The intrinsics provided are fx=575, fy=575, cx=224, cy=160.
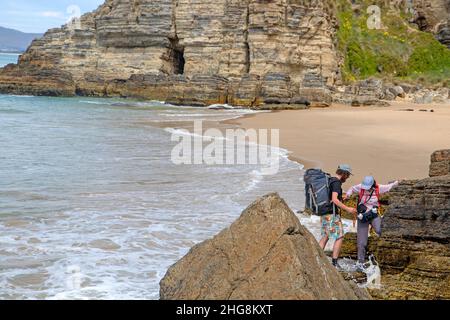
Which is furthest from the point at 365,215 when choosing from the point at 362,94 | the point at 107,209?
the point at 362,94

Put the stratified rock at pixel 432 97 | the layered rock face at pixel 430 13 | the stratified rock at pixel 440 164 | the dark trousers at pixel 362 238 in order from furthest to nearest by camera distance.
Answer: the layered rock face at pixel 430 13, the stratified rock at pixel 432 97, the stratified rock at pixel 440 164, the dark trousers at pixel 362 238

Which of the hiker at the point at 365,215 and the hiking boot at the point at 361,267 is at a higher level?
the hiker at the point at 365,215

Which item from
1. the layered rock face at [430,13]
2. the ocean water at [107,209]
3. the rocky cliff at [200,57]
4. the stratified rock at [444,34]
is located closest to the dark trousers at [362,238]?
the ocean water at [107,209]

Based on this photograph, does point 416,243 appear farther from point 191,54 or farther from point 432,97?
point 191,54

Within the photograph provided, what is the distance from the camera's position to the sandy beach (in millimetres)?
12672

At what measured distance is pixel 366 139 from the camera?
1830 cm

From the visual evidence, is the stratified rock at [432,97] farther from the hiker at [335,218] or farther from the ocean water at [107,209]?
the hiker at [335,218]

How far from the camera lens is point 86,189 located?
33.2ft

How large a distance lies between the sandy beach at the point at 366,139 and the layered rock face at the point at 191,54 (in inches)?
422

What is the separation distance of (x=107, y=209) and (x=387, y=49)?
4938 cm

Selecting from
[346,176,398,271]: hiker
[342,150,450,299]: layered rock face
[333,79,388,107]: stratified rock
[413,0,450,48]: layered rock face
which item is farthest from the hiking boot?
[413,0,450,48]: layered rock face

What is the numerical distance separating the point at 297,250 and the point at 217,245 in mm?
791

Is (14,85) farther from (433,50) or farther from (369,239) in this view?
(369,239)

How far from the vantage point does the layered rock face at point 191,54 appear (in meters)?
39.2
